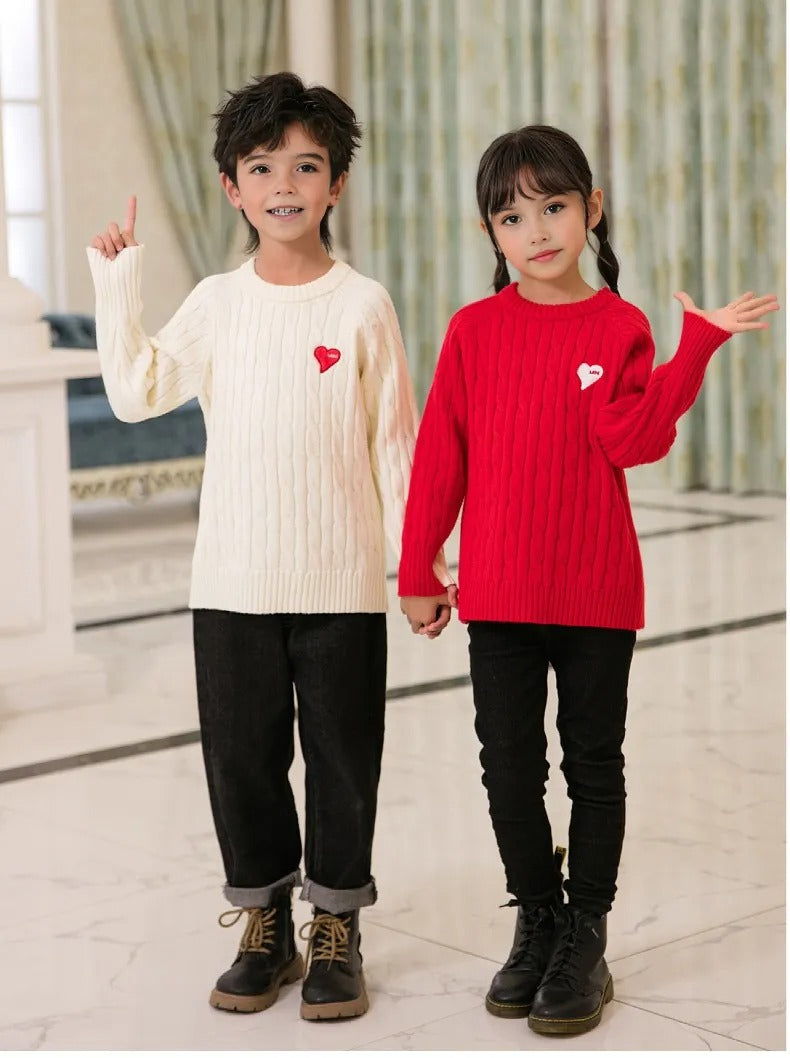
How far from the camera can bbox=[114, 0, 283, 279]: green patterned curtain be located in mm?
8281

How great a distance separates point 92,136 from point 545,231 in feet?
21.2

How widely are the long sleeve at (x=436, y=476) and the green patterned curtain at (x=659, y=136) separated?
5.34 m

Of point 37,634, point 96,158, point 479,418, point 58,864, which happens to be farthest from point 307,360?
point 96,158

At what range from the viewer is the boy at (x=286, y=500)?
2264 millimetres

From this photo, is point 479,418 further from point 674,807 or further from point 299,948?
point 674,807

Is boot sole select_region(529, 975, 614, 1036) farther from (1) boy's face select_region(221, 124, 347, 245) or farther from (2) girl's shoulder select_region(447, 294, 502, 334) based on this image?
(1) boy's face select_region(221, 124, 347, 245)

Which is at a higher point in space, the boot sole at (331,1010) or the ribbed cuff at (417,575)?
the ribbed cuff at (417,575)

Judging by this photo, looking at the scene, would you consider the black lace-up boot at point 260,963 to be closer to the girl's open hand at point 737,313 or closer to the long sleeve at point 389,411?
the long sleeve at point 389,411

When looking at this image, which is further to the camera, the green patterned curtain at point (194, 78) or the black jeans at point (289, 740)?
the green patterned curtain at point (194, 78)

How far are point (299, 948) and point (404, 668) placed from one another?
1.93 metres

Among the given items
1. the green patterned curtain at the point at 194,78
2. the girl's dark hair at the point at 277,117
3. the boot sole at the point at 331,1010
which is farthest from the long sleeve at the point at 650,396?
the green patterned curtain at the point at 194,78

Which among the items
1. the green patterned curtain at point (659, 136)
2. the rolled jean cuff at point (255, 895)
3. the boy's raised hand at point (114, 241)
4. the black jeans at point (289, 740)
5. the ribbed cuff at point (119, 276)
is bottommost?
the rolled jean cuff at point (255, 895)

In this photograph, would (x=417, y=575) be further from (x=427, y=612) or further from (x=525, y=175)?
(x=525, y=175)

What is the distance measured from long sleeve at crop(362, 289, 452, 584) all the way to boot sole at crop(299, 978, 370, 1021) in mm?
590
